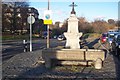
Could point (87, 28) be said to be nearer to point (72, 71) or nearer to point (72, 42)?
point (72, 42)

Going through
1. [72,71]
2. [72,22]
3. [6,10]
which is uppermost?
[6,10]

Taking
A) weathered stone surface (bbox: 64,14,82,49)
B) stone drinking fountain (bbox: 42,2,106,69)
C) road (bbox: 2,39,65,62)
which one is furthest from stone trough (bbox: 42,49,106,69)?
weathered stone surface (bbox: 64,14,82,49)

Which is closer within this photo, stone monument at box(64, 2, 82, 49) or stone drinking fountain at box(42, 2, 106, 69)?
stone drinking fountain at box(42, 2, 106, 69)

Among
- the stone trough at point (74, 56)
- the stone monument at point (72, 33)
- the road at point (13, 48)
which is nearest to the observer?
the stone trough at point (74, 56)

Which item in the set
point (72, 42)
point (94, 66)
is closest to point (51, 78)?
point (94, 66)

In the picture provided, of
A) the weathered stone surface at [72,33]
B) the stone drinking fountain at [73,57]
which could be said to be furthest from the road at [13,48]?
the stone drinking fountain at [73,57]

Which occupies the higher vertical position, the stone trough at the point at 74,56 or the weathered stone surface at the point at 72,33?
the weathered stone surface at the point at 72,33

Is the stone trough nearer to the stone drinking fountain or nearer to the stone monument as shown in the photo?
the stone drinking fountain

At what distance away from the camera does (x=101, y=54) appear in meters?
13.5

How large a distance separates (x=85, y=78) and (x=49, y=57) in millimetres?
3451

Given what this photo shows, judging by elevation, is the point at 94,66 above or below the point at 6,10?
below

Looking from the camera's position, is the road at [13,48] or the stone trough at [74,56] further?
the road at [13,48]

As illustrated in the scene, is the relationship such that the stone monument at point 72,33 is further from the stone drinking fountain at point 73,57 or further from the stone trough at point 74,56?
the stone trough at point 74,56

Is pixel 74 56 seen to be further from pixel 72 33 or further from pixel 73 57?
pixel 72 33
